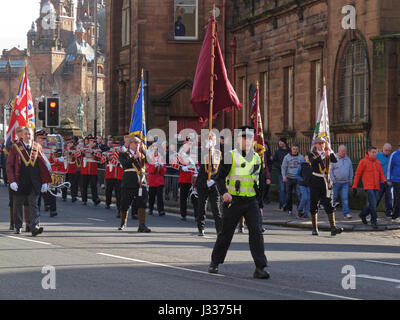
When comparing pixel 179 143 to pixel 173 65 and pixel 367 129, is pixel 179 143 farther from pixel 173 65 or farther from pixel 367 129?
pixel 367 129

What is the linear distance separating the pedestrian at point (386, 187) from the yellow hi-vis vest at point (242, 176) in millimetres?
9680

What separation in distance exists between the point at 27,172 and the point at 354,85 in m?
12.4

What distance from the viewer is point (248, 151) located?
1193 cm

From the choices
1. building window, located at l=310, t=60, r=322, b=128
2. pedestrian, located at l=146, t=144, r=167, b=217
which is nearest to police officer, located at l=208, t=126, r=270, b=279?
pedestrian, located at l=146, t=144, r=167, b=217

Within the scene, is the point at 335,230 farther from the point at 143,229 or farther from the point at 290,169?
the point at 290,169

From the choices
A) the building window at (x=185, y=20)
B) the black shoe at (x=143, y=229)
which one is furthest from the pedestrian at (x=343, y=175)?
the building window at (x=185, y=20)

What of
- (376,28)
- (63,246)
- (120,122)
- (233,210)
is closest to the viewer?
(233,210)

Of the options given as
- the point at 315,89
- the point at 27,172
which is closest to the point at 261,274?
the point at 27,172

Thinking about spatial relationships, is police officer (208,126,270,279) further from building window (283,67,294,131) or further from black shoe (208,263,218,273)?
building window (283,67,294,131)

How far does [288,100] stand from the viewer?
105 feet

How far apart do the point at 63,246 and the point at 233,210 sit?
424 centimetres

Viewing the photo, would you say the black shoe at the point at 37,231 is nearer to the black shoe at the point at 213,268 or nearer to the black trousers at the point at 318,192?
the black trousers at the point at 318,192
